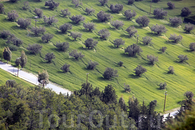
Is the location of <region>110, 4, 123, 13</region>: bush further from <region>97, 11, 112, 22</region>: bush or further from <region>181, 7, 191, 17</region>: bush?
<region>181, 7, 191, 17</region>: bush

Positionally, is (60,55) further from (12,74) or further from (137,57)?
(137,57)

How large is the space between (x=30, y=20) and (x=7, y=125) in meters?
65.7

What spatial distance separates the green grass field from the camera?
223 ft

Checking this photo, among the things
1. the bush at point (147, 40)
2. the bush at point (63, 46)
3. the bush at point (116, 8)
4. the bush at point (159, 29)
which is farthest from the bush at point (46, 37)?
the bush at point (159, 29)

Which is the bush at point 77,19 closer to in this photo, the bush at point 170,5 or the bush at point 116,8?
the bush at point 116,8

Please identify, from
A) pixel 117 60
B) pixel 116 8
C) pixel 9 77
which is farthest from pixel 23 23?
pixel 116 8

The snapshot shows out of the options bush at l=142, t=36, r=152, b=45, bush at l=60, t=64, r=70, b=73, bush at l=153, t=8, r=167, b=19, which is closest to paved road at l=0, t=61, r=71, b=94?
bush at l=60, t=64, r=70, b=73

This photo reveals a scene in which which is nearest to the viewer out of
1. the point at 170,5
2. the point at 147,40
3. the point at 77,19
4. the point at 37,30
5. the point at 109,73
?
the point at 109,73

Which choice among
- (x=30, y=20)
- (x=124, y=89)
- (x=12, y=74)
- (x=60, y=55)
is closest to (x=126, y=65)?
(x=124, y=89)

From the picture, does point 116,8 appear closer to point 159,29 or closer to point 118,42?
point 159,29

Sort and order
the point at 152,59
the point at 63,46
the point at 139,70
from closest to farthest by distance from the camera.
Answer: the point at 139,70 → the point at 63,46 → the point at 152,59

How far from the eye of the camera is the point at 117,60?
3273 inches

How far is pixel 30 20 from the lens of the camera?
95000mm

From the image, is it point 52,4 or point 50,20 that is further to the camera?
point 52,4
